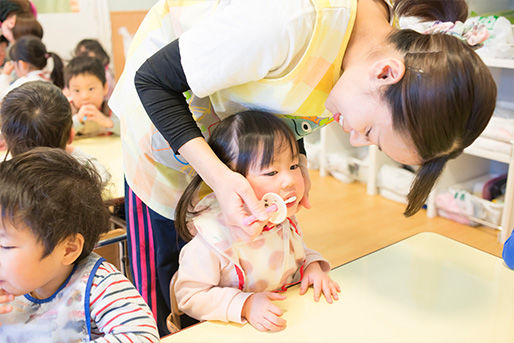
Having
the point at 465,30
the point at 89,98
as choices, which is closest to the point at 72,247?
the point at 465,30

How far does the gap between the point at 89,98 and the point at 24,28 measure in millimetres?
655

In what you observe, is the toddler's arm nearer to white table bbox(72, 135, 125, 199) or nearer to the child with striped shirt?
the child with striped shirt

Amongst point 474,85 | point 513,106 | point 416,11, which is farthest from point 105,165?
point 513,106

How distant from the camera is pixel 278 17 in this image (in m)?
0.83

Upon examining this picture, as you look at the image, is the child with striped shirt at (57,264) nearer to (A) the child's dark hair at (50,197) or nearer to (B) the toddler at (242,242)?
(A) the child's dark hair at (50,197)

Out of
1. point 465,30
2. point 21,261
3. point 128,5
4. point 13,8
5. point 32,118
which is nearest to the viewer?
point 21,261

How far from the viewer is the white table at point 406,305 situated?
894mm

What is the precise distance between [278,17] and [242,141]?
0.88 feet

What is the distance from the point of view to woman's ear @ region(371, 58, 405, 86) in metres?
0.80

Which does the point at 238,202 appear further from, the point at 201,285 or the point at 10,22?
the point at 10,22

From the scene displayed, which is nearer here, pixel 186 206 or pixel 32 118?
pixel 186 206

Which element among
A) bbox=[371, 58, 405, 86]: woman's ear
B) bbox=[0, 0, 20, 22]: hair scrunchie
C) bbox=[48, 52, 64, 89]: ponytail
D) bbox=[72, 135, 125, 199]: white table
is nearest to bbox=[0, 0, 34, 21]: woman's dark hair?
bbox=[0, 0, 20, 22]: hair scrunchie

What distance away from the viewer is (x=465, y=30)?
1.80m

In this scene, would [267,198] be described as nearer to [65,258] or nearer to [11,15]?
[65,258]
